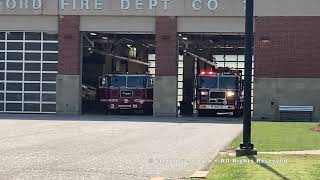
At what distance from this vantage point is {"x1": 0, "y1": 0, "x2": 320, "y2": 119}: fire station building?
37125 mm

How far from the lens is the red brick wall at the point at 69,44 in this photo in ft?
125

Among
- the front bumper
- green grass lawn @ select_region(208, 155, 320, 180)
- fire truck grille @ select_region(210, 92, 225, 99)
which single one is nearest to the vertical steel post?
green grass lawn @ select_region(208, 155, 320, 180)

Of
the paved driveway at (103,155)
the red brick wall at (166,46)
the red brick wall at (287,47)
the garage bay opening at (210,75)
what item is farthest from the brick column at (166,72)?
the paved driveway at (103,155)

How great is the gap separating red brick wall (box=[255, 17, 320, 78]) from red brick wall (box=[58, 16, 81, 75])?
1024 cm

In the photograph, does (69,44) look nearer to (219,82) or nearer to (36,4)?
(36,4)

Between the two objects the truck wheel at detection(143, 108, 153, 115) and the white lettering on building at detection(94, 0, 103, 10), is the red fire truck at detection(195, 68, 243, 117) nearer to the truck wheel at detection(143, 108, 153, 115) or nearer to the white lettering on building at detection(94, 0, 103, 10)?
the truck wheel at detection(143, 108, 153, 115)

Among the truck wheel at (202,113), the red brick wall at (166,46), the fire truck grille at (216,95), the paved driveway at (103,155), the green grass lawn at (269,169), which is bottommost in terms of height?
the paved driveway at (103,155)

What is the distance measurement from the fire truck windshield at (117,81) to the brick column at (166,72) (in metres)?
2.01

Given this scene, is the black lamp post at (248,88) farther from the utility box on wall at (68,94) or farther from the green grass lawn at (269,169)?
the utility box on wall at (68,94)

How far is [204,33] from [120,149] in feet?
76.1

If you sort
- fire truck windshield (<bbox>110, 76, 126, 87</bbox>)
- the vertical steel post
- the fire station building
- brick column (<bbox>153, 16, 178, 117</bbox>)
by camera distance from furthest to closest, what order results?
fire truck windshield (<bbox>110, 76, 126, 87</bbox>)
brick column (<bbox>153, 16, 178, 117</bbox>)
the fire station building
the vertical steel post

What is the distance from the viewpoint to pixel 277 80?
37.3 metres

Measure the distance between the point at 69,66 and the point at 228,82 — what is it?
361 inches

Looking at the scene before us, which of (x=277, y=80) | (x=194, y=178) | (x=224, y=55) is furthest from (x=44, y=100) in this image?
(x=194, y=178)
